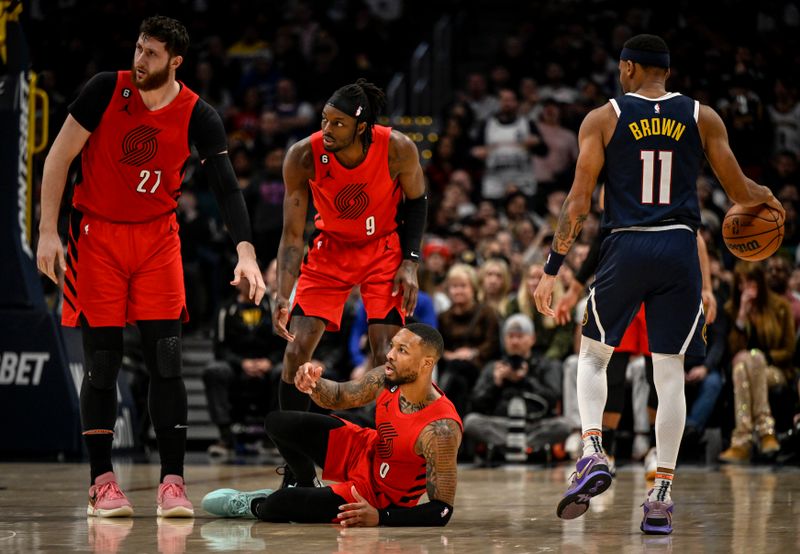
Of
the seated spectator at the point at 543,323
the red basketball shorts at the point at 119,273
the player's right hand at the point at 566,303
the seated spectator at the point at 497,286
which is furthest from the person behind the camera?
the seated spectator at the point at 497,286

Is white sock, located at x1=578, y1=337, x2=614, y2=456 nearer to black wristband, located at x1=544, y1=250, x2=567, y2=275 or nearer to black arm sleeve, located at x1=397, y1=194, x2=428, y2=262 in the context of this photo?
black wristband, located at x1=544, y1=250, x2=567, y2=275

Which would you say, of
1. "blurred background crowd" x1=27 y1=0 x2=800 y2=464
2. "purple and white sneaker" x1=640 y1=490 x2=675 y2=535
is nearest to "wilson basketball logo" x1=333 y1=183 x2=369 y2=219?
"purple and white sneaker" x1=640 y1=490 x2=675 y2=535

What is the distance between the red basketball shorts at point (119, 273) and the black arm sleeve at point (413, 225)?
1.23 m

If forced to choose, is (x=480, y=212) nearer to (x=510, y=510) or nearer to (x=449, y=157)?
(x=449, y=157)

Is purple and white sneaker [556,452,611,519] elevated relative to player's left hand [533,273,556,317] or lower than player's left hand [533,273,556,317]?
lower

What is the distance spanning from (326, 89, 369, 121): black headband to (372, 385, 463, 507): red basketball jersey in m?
1.42

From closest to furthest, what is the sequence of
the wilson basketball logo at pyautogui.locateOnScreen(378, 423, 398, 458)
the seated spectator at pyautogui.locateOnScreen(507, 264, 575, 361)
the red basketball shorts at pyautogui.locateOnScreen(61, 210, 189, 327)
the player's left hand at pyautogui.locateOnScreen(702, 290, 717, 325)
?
the wilson basketball logo at pyautogui.locateOnScreen(378, 423, 398, 458), the red basketball shorts at pyautogui.locateOnScreen(61, 210, 189, 327), the player's left hand at pyautogui.locateOnScreen(702, 290, 717, 325), the seated spectator at pyautogui.locateOnScreen(507, 264, 575, 361)

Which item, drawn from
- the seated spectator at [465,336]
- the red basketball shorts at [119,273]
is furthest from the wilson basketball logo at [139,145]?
the seated spectator at [465,336]

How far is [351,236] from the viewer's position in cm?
639

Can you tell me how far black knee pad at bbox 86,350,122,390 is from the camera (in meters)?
5.85

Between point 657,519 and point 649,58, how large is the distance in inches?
78.2

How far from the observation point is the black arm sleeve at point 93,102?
5688mm

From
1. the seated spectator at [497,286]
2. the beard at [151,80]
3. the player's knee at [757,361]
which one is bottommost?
the player's knee at [757,361]

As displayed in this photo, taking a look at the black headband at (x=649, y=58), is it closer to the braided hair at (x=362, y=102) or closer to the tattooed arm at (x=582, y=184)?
the tattooed arm at (x=582, y=184)
